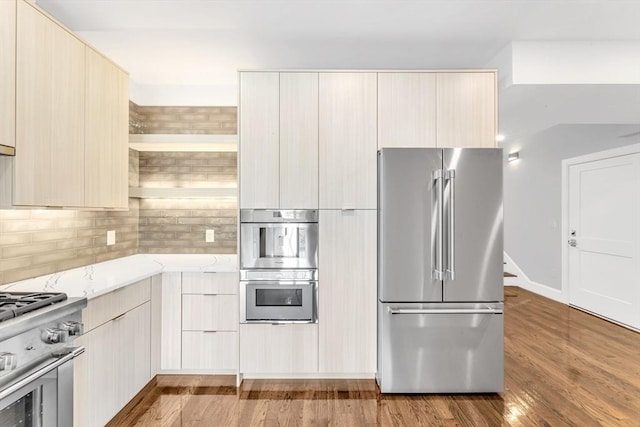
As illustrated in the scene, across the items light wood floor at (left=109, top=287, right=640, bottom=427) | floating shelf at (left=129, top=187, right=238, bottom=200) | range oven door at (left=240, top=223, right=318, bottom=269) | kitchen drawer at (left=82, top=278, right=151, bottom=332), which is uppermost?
floating shelf at (left=129, top=187, right=238, bottom=200)

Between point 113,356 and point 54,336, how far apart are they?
2.59 feet

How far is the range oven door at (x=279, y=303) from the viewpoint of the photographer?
275 cm

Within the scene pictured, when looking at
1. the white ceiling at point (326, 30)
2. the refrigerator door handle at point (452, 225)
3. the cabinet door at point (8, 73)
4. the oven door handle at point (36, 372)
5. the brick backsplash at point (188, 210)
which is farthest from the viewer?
the brick backsplash at point (188, 210)

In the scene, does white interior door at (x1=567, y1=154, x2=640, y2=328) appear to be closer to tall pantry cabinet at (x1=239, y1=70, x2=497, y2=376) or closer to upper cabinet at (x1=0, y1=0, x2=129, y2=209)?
tall pantry cabinet at (x1=239, y1=70, x2=497, y2=376)

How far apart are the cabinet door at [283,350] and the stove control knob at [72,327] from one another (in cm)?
128

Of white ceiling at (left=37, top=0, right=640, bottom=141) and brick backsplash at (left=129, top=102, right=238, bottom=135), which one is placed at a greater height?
white ceiling at (left=37, top=0, right=640, bottom=141)

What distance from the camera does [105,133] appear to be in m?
2.50

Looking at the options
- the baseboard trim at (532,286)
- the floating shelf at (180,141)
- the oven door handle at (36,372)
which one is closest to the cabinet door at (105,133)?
the floating shelf at (180,141)

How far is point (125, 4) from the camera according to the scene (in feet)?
7.59

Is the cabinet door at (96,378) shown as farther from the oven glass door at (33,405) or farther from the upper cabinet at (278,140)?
the upper cabinet at (278,140)

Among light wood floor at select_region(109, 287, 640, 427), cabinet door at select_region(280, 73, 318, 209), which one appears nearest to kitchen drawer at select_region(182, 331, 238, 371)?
light wood floor at select_region(109, 287, 640, 427)

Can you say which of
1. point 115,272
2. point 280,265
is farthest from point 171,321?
point 280,265

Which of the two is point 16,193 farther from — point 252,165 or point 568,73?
point 568,73

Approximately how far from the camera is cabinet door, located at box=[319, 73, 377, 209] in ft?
9.07
